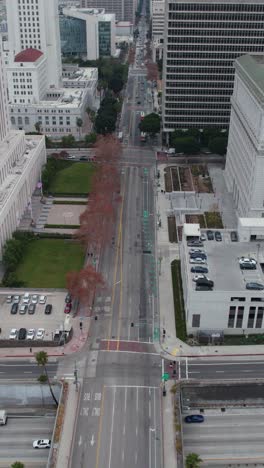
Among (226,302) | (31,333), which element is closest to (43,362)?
(31,333)

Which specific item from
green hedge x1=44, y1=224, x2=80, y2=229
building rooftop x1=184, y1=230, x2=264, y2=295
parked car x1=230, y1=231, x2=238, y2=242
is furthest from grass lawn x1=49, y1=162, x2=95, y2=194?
building rooftop x1=184, y1=230, x2=264, y2=295

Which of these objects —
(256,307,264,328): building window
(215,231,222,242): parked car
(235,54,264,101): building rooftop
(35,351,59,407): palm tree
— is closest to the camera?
(35,351,59,407): palm tree

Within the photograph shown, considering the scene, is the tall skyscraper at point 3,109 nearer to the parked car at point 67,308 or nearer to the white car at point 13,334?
the parked car at point 67,308

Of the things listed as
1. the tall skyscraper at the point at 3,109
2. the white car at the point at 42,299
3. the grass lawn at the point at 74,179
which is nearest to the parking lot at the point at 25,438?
the white car at the point at 42,299

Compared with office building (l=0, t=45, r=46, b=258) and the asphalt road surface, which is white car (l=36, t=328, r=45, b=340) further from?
office building (l=0, t=45, r=46, b=258)

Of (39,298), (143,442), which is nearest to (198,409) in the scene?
(143,442)
